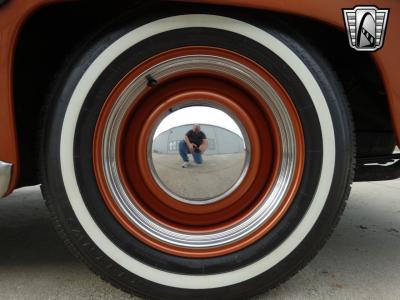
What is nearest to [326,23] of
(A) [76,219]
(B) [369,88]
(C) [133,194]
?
(B) [369,88]

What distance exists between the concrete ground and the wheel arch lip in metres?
0.38

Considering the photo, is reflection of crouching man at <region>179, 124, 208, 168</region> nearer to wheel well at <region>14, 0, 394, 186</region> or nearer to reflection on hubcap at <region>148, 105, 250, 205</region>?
reflection on hubcap at <region>148, 105, 250, 205</region>

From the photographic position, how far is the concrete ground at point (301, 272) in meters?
1.25

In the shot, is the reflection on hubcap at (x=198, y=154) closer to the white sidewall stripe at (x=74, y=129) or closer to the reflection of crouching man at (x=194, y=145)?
Result: the reflection of crouching man at (x=194, y=145)

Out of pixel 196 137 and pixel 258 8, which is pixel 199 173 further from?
pixel 258 8

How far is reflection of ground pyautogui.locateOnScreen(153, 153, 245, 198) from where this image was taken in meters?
1.21

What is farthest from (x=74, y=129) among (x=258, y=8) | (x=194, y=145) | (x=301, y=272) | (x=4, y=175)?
(x=301, y=272)

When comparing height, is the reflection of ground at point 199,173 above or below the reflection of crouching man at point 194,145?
below

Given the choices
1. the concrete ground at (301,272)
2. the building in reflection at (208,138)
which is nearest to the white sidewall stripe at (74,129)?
the concrete ground at (301,272)

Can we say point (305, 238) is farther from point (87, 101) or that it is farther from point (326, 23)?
point (87, 101)

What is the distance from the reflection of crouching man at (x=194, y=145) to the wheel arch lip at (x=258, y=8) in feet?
1.20

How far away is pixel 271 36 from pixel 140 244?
0.69 metres

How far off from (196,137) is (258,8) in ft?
1.31

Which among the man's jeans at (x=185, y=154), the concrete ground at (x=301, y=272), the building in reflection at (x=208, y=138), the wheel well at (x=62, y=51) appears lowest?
the concrete ground at (x=301, y=272)
